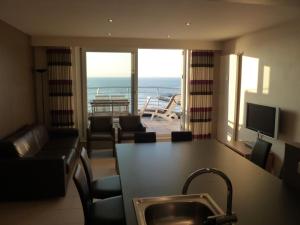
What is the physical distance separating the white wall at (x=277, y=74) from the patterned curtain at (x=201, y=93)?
1203 mm

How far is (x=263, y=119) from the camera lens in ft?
15.0

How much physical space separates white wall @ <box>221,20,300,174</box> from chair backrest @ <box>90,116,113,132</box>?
9.78 ft

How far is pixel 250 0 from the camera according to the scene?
8.43 ft

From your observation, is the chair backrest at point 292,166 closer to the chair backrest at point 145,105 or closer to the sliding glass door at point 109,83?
the sliding glass door at point 109,83

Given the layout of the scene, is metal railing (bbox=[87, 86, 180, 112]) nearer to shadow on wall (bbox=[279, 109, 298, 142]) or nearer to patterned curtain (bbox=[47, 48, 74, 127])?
patterned curtain (bbox=[47, 48, 74, 127])

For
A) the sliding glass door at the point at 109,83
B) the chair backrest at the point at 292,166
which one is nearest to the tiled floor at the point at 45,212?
the chair backrest at the point at 292,166

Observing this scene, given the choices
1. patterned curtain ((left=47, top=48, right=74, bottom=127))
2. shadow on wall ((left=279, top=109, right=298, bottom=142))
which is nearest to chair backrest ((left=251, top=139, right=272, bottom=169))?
shadow on wall ((left=279, top=109, right=298, bottom=142))

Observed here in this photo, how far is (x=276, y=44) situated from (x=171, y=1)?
226 cm

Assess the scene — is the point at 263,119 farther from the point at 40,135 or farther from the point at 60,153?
the point at 40,135

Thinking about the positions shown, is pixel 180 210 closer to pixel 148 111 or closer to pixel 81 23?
pixel 81 23

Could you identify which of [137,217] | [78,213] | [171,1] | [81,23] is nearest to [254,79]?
[171,1]

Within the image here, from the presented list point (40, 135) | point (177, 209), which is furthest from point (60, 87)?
point (177, 209)

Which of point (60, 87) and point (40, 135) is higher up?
point (60, 87)

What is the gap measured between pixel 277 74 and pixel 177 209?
3.45 m
